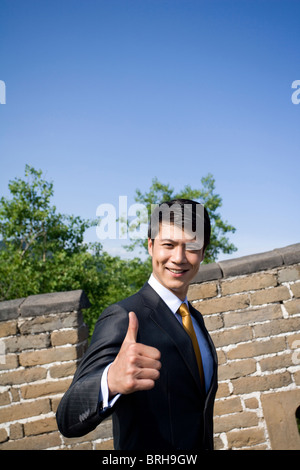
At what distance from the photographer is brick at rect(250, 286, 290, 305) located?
11.9 feet

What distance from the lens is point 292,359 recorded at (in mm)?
3576

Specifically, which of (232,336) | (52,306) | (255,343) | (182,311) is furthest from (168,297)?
(255,343)

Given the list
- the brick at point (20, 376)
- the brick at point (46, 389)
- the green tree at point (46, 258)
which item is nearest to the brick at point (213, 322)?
the brick at point (46, 389)

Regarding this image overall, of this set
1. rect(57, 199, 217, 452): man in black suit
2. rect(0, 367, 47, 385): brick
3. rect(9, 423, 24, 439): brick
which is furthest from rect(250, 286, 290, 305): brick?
rect(9, 423, 24, 439): brick

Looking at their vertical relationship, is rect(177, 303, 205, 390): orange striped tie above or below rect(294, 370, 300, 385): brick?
above

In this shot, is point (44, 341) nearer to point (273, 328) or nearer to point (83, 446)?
point (83, 446)

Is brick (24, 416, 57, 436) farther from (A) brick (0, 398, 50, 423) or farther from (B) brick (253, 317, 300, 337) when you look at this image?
(B) brick (253, 317, 300, 337)

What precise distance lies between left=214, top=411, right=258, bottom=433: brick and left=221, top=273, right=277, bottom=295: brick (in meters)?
1.21

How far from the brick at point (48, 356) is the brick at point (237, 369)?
148cm

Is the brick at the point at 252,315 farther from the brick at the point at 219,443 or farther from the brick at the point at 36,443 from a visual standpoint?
the brick at the point at 36,443

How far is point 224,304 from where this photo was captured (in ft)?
11.9

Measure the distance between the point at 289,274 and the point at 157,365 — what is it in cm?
296

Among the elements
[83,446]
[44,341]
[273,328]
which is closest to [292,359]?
[273,328]
